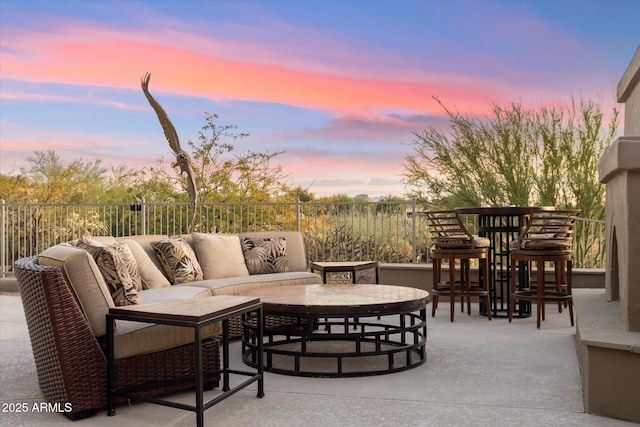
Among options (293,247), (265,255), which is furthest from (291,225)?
(265,255)

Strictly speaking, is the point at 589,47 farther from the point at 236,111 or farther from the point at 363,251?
the point at 236,111

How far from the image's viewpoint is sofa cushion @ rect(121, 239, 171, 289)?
5.07 m

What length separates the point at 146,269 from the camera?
511cm

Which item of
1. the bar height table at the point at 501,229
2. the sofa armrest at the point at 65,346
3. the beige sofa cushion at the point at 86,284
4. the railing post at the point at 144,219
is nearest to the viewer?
the sofa armrest at the point at 65,346

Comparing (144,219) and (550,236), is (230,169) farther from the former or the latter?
(550,236)

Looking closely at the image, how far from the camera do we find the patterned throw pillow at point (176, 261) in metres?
5.43

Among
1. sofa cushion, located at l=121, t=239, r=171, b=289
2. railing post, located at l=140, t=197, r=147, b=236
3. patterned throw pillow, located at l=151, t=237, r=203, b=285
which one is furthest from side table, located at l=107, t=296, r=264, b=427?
railing post, located at l=140, t=197, r=147, b=236

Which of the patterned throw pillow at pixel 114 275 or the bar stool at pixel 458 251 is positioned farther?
the bar stool at pixel 458 251

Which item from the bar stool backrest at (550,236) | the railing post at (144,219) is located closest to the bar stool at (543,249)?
the bar stool backrest at (550,236)

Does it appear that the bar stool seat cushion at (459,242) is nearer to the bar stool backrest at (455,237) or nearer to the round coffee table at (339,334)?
the bar stool backrest at (455,237)

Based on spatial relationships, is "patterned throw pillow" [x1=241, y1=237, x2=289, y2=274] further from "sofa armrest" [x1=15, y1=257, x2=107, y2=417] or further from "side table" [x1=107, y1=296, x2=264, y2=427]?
"sofa armrest" [x1=15, y1=257, x2=107, y2=417]

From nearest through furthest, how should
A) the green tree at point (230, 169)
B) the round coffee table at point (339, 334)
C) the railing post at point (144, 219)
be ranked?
the round coffee table at point (339, 334), the railing post at point (144, 219), the green tree at point (230, 169)

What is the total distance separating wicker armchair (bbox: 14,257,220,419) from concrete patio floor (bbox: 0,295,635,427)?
4.9 inches

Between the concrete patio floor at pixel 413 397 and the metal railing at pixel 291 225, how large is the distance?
3.16m
